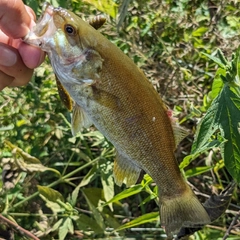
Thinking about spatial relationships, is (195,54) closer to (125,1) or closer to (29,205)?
(125,1)

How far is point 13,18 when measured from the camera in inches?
60.9

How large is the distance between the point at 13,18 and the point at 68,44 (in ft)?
0.70

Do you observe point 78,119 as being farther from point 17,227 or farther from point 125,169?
point 17,227

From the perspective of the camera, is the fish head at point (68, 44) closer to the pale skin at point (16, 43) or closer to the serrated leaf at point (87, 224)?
the pale skin at point (16, 43)

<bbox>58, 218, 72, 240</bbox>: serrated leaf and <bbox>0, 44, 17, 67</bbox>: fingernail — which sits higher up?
<bbox>0, 44, 17, 67</bbox>: fingernail

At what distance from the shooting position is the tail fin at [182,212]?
1.61m

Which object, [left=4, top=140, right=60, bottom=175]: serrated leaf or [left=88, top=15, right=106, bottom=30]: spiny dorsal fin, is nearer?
[left=88, top=15, right=106, bottom=30]: spiny dorsal fin

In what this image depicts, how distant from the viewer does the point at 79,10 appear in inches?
114

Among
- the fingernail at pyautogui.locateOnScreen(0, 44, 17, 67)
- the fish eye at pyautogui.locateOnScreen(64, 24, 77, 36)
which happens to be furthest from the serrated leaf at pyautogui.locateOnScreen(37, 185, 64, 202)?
the fish eye at pyautogui.locateOnScreen(64, 24, 77, 36)

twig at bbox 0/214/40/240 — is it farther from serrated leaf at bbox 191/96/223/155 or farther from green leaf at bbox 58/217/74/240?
serrated leaf at bbox 191/96/223/155

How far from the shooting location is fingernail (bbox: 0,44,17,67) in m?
1.61

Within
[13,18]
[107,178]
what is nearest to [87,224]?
[107,178]

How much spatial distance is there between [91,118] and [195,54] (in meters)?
1.56

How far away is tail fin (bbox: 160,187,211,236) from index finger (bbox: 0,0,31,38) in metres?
0.65
